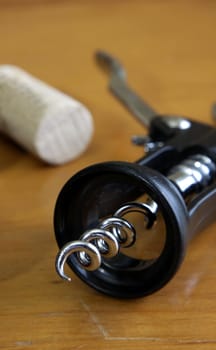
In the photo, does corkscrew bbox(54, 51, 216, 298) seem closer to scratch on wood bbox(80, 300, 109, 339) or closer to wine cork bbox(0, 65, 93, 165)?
scratch on wood bbox(80, 300, 109, 339)

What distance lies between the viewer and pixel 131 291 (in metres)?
0.60

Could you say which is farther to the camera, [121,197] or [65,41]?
[65,41]

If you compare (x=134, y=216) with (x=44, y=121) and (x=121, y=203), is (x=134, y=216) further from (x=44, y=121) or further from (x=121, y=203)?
(x=44, y=121)

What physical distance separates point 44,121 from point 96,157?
0.34ft

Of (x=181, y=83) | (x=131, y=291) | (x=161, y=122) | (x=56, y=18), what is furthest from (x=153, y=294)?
(x=56, y=18)

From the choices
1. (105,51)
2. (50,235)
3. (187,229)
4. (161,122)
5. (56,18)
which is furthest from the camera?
(56,18)

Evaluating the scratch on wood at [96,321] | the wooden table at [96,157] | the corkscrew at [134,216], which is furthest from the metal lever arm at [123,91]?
the scratch on wood at [96,321]

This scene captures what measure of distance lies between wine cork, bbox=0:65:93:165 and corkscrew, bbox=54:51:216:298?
0.17 metres

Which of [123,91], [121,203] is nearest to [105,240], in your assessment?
[121,203]

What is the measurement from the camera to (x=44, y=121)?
0.80 metres

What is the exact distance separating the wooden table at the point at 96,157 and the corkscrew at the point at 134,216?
0.04m

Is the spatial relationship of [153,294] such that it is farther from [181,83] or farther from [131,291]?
[181,83]

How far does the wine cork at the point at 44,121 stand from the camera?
807 millimetres

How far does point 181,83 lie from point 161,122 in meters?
0.24
